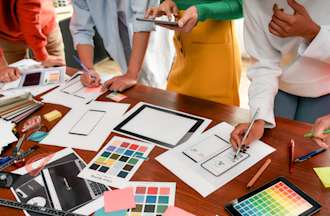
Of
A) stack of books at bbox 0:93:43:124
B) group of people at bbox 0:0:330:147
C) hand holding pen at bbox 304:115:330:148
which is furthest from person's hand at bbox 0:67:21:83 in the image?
hand holding pen at bbox 304:115:330:148

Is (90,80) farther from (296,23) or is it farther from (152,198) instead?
(296,23)

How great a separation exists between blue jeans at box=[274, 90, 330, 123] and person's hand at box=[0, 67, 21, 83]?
3.47ft

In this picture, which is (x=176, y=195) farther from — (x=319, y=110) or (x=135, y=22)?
(x=135, y=22)

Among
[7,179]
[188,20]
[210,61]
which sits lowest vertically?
[7,179]

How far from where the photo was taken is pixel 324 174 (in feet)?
2.63

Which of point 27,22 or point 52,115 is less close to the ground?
point 27,22

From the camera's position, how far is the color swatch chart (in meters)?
0.84

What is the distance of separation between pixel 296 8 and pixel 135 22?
67 cm

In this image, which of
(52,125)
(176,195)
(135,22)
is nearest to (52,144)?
(52,125)

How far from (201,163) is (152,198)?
169 mm

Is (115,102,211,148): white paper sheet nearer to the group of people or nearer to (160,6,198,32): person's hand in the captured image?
the group of people

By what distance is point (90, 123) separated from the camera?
1.08 m

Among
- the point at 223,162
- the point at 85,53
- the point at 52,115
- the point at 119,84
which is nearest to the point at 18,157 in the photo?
the point at 52,115

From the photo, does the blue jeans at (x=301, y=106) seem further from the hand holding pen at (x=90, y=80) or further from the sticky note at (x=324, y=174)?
the hand holding pen at (x=90, y=80)
